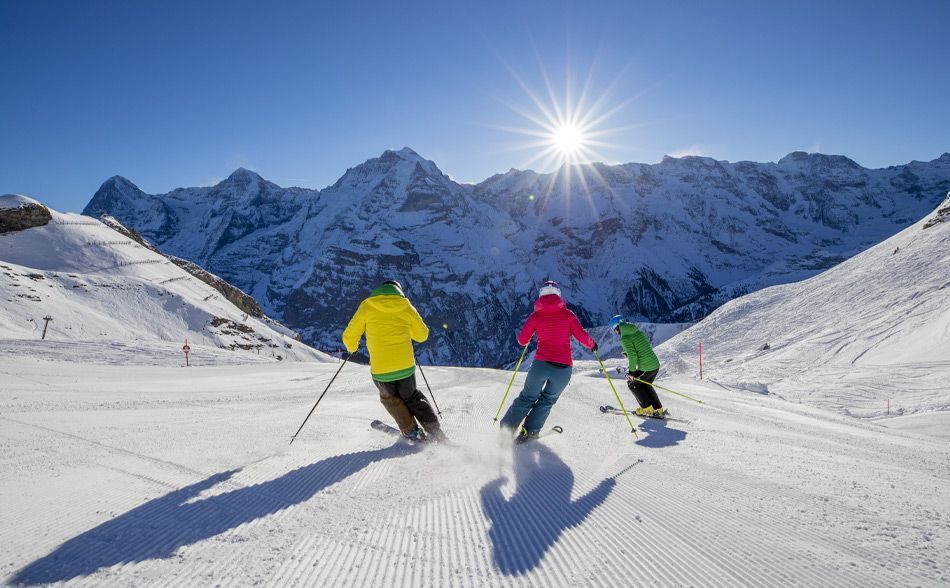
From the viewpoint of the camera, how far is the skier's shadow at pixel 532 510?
261 centimetres

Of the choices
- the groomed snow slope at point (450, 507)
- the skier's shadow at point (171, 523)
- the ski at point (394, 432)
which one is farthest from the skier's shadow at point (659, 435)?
the skier's shadow at point (171, 523)

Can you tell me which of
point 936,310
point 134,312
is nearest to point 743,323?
→ point 936,310

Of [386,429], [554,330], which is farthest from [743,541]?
[386,429]

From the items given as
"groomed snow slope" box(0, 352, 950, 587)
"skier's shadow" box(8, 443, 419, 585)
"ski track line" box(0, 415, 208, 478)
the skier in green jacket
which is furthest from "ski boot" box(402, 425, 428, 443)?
the skier in green jacket

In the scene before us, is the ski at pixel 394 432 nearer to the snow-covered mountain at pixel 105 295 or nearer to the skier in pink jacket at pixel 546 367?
the skier in pink jacket at pixel 546 367

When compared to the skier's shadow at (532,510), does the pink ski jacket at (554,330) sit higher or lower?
higher

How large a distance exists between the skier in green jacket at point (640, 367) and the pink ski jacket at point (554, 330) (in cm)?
278

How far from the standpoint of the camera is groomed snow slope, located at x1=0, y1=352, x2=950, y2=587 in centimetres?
234

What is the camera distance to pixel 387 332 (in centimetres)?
536

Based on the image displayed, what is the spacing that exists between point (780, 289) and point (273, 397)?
142ft

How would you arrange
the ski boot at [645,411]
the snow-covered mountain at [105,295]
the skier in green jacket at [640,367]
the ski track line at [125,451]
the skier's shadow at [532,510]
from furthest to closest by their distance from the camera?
the snow-covered mountain at [105,295] < the skier in green jacket at [640,367] < the ski boot at [645,411] < the ski track line at [125,451] < the skier's shadow at [532,510]

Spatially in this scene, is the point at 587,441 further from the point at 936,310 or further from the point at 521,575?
the point at 936,310

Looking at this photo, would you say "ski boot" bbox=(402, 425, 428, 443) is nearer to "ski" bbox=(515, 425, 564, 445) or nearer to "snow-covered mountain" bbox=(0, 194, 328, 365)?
"ski" bbox=(515, 425, 564, 445)

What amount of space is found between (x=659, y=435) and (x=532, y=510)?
3.76 m
